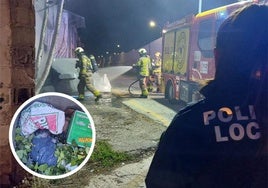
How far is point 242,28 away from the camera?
104 cm

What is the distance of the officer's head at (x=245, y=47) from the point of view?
3.38ft

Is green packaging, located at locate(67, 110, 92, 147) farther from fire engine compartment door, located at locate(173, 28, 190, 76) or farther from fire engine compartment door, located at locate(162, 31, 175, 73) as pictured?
fire engine compartment door, located at locate(162, 31, 175, 73)

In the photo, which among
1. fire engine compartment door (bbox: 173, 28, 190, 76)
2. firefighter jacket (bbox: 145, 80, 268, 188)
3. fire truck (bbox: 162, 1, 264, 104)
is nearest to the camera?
firefighter jacket (bbox: 145, 80, 268, 188)

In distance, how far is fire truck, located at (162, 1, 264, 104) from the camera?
6.80 meters

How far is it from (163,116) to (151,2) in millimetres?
18937

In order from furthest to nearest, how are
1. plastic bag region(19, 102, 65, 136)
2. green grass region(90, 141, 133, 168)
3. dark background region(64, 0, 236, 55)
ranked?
dark background region(64, 0, 236, 55)
green grass region(90, 141, 133, 168)
plastic bag region(19, 102, 65, 136)

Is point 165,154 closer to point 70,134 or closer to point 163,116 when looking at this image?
point 70,134

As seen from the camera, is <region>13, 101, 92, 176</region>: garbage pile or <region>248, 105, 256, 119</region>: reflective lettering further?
<region>13, 101, 92, 176</region>: garbage pile

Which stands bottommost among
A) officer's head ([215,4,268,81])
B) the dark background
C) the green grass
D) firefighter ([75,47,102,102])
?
the green grass

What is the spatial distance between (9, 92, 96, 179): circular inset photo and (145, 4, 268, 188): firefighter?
67 centimetres

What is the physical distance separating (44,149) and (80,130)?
209 mm

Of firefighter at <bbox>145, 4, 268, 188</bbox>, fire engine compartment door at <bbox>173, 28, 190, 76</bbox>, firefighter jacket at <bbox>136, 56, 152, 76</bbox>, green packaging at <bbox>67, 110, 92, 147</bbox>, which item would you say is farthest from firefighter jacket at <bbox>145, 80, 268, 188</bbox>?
firefighter jacket at <bbox>136, 56, 152, 76</bbox>

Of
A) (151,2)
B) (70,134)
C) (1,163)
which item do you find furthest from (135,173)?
(151,2)

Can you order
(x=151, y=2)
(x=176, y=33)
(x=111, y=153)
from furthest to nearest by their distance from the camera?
1. (x=151, y=2)
2. (x=176, y=33)
3. (x=111, y=153)
